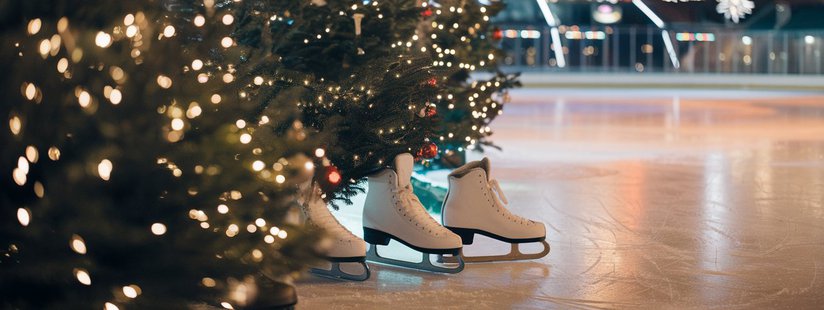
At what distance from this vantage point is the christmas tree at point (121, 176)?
2951 mm

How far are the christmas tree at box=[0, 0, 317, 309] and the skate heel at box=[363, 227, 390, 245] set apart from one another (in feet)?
8.67

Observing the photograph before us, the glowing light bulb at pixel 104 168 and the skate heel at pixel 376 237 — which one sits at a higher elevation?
the skate heel at pixel 376 237

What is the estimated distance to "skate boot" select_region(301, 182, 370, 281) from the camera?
5.47 m

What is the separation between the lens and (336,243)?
5.48 metres

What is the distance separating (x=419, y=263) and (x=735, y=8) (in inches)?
1457

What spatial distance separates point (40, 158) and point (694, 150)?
37.4 feet

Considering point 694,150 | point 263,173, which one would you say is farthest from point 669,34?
point 263,173

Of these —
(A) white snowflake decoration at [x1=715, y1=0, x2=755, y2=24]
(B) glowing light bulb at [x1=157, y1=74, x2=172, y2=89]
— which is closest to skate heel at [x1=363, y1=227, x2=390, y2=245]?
(B) glowing light bulb at [x1=157, y1=74, x2=172, y2=89]

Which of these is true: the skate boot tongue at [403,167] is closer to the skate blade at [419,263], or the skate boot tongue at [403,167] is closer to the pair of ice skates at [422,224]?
the pair of ice skates at [422,224]

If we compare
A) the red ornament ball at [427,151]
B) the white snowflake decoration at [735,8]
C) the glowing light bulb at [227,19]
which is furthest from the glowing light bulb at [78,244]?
the white snowflake decoration at [735,8]

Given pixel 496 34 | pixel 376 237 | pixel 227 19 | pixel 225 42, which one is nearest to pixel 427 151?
pixel 376 237

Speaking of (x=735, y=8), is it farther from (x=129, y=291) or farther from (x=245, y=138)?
(x=129, y=291)

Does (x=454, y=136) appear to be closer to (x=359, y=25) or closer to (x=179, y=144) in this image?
(x=359, y=25)

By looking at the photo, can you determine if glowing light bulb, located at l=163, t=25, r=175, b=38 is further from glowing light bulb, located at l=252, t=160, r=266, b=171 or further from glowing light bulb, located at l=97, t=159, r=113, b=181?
glowing light bulb, located at l=97, t=159, r=113, b=181
